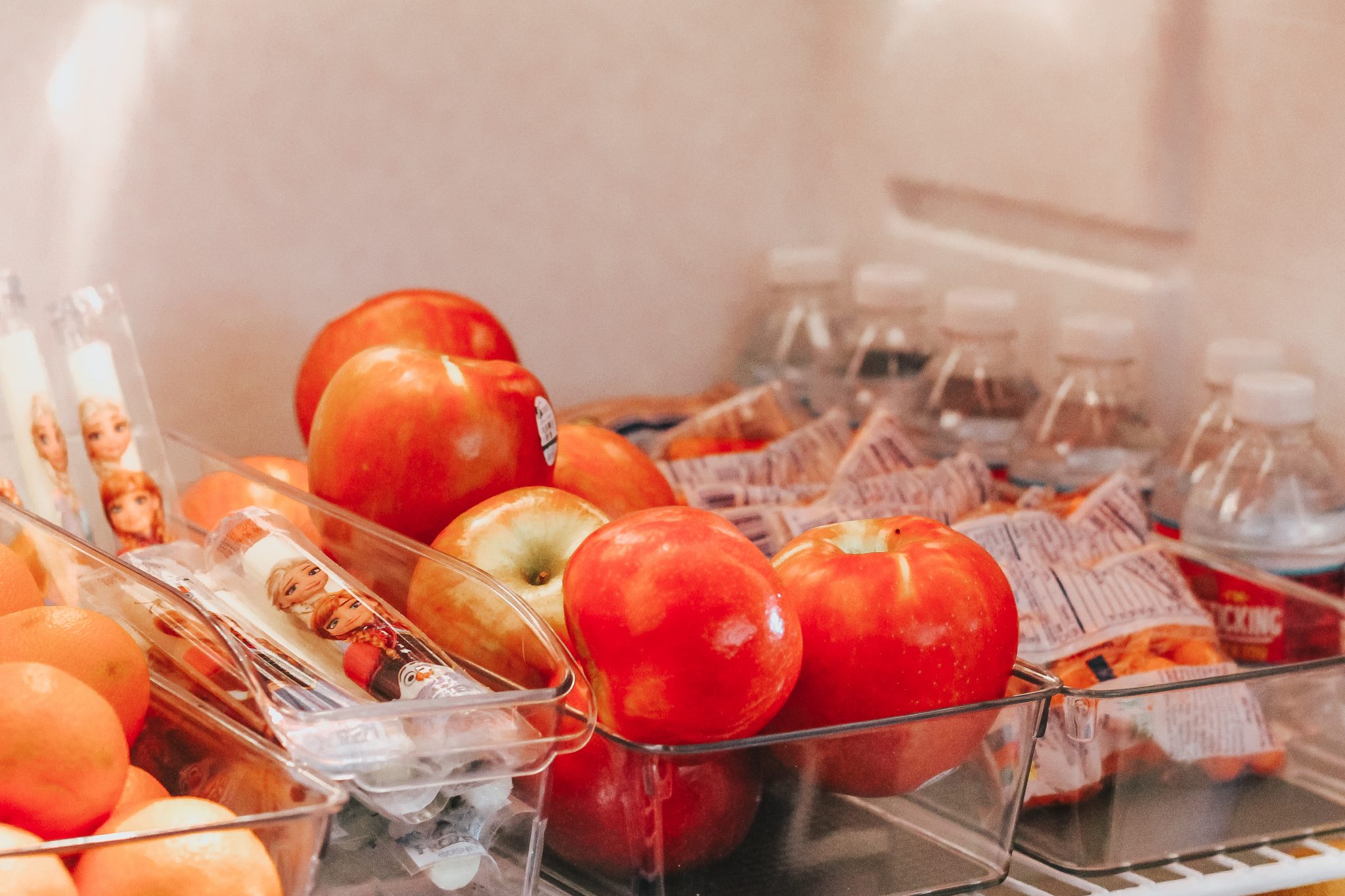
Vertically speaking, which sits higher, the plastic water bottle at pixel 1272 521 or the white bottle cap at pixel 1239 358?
the white bottle cap at pixel 1239 358

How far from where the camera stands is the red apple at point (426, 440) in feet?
2.50

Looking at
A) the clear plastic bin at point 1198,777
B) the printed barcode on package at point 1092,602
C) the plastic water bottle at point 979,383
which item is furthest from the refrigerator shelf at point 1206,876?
the plastic water bottle at point 979,383

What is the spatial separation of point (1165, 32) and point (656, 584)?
64 centimetres

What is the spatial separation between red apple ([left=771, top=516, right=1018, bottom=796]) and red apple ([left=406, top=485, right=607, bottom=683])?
0.12 meters

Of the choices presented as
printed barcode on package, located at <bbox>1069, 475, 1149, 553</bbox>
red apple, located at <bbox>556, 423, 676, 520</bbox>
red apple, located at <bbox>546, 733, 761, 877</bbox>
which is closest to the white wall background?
Answer: printed barcode on package, located at <bbox>1069, 475, 1149, 553</bbox>

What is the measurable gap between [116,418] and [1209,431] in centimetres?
69

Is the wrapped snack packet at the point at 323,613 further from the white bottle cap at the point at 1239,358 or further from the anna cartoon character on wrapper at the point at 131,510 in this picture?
the white bottle cap at the point at 1239,358

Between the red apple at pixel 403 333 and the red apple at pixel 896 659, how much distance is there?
364 millimetres

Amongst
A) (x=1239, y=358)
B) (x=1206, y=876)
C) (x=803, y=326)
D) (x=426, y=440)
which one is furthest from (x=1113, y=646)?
(x=803, y=326)

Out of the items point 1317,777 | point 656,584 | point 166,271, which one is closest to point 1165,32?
point 1317,777

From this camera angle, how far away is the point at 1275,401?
85 cm

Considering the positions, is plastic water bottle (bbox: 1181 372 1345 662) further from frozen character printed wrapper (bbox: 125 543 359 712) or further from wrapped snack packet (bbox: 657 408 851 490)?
frozen character printed wrapper (bbox: 125 543 359 712)

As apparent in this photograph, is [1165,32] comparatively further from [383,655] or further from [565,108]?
[383,655]

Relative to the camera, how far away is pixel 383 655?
0.62m
